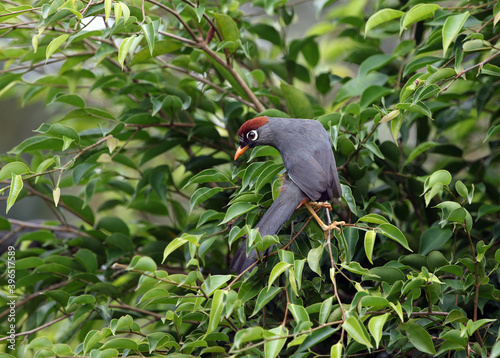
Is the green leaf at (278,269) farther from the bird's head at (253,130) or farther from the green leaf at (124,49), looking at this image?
the green leaf at (124,49)

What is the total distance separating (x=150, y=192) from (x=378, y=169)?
52.7 inches

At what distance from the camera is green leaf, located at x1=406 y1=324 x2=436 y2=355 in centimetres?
161

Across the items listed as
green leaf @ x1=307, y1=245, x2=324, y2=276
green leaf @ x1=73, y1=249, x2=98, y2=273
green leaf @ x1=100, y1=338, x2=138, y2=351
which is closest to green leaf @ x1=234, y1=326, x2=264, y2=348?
green leaf @ x1=307, y1=245, x2=324, y2=276

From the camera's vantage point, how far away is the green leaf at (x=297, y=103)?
2351 millimetres

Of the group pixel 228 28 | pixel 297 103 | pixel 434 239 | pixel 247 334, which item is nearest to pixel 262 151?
pixel 297 103

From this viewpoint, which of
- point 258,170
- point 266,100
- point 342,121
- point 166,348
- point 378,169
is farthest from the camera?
point 266,100

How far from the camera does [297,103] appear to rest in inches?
94.3

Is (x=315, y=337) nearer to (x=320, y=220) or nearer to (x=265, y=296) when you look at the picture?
(x=265, y=296)

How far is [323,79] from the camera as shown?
299cm

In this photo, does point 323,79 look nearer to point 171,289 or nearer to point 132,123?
point 132,123

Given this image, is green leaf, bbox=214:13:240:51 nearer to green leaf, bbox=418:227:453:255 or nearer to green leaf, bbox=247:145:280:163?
green leaf, bbox=247:145:280:163

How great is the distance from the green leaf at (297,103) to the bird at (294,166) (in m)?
0.24

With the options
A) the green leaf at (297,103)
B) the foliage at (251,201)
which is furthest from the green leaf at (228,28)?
the green leaf at (297,103)

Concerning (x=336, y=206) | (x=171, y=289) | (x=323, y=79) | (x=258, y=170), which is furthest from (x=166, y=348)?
(x=323, y=79)
